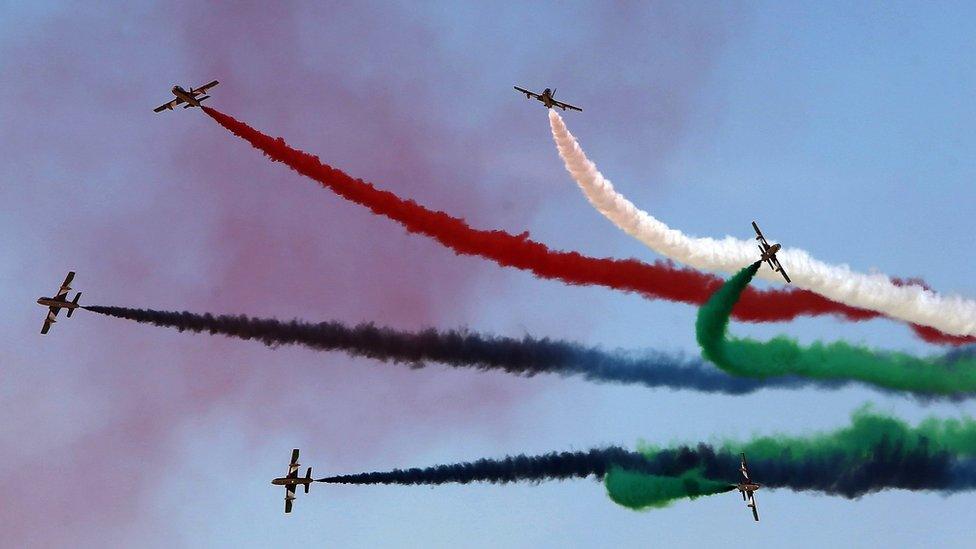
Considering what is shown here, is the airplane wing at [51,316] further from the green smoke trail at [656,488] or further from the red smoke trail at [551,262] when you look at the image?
the green smoke trail at [656,488]

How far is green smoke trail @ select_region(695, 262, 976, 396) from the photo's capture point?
9144 cm

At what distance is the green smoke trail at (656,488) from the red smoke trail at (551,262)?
970 centimetres

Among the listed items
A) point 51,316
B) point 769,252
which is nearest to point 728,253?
point 769,252

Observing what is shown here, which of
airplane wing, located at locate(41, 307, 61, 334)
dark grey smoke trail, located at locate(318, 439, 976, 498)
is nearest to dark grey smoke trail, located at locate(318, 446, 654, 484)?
dark grey smoke trail, located at locate(318, 439, 976, 498)

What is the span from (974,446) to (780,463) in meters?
10.5

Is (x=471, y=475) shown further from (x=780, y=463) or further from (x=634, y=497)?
(x=780, y=463)

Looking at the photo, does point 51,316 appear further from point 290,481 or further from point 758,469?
point 758,469

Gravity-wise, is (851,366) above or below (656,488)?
above

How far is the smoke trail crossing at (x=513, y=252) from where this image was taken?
91.6 meters

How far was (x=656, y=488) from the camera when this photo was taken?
8731 cm

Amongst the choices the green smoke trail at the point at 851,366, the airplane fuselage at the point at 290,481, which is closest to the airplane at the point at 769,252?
the green smoke trail at the point at 851,366

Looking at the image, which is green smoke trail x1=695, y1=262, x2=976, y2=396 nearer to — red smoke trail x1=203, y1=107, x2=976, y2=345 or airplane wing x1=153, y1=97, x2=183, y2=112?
red smoke trail x1=203, y1=107, x2=976, y2=345

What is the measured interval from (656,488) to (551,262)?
43.1 feet

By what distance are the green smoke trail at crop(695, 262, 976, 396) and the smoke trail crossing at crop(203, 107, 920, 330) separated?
6.63 feet
